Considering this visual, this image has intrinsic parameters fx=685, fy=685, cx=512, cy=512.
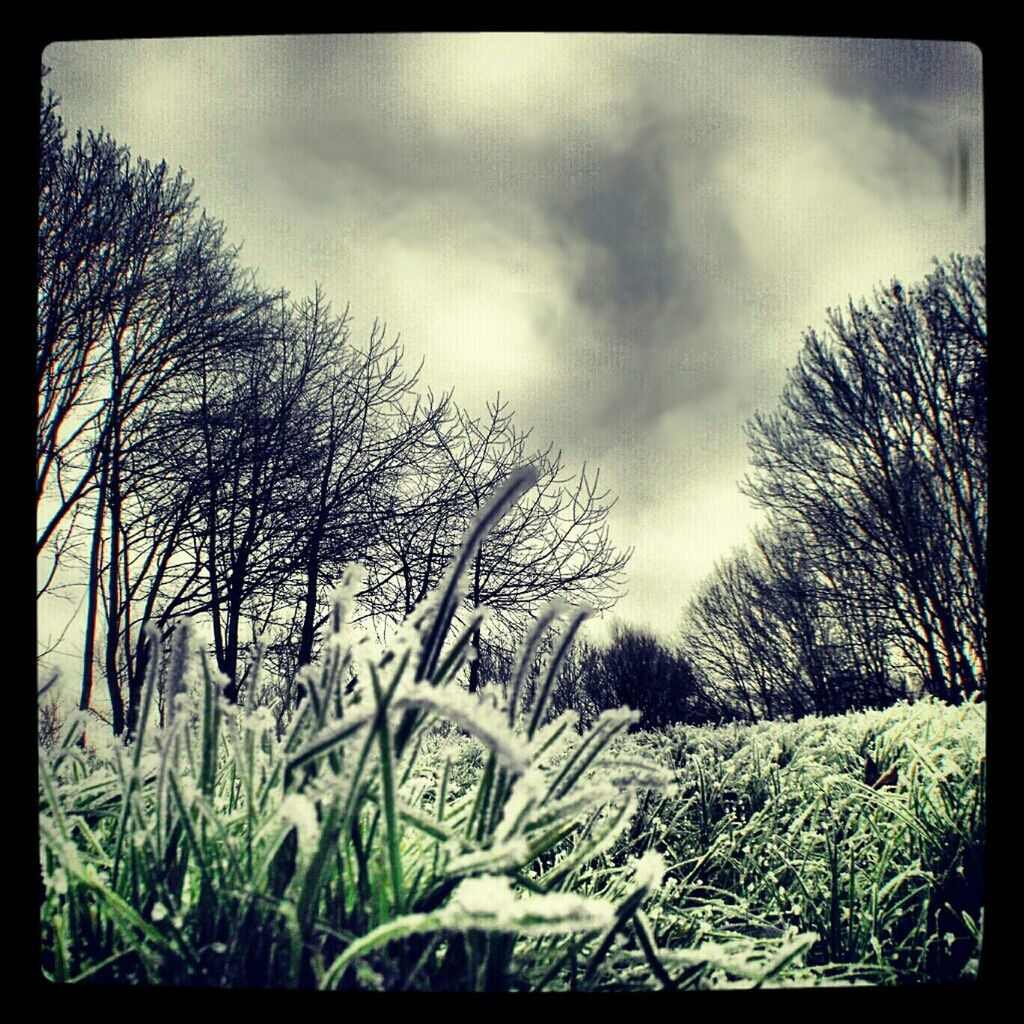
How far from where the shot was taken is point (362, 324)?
121cm

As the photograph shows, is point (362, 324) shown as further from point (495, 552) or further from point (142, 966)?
point (142, 966)

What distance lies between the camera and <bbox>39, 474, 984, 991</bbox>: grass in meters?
0.70

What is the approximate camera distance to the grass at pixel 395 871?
2.29 ft

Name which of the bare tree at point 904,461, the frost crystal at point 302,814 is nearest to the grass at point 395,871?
the frost crystal at point 302,814

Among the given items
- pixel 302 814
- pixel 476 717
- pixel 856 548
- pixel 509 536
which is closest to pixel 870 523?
pixel 856 548

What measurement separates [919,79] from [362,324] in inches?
40.4

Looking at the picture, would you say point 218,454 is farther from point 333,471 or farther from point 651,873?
point 651,873

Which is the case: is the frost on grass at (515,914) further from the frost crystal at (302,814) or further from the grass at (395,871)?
the frost crystal at (302,814)

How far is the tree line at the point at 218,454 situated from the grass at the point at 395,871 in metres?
0.28

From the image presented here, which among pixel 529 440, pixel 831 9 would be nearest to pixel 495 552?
pixel 529 440

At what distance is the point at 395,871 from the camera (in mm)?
713

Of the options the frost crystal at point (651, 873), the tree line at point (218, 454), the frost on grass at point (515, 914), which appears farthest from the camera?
the tree line at point (218, 454)

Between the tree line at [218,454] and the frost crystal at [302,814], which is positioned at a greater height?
the tree line at [218,454]

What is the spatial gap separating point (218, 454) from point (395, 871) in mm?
786
